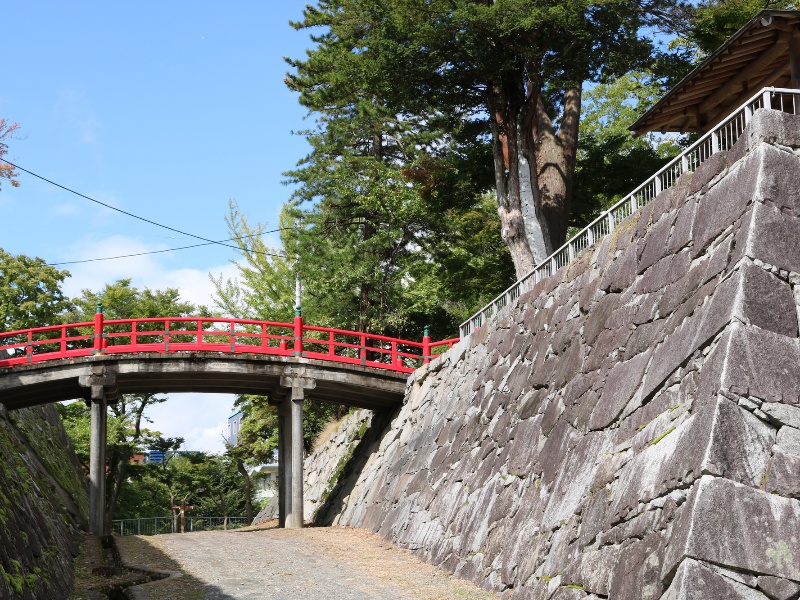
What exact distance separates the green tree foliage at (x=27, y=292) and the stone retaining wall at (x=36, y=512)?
8759 millimetres

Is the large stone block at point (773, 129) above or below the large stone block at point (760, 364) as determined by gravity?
above

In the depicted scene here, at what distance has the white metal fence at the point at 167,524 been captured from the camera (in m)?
40.0

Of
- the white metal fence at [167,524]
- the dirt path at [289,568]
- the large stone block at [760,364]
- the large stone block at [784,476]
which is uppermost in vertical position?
the large stone block at [760,364]

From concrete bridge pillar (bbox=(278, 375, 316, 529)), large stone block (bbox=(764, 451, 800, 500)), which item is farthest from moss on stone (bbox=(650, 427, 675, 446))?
concrete bridge pillar (bbox=(278, 375, 316, 529))

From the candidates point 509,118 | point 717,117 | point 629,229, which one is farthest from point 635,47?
point 629,229

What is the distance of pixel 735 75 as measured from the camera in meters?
16.1

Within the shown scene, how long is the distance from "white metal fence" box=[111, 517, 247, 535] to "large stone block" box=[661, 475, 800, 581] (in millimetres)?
32751

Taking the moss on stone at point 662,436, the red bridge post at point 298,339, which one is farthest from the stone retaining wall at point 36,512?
the red bridge post at point 298,339

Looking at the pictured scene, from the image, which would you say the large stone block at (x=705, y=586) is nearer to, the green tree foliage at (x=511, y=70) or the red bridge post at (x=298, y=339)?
the green tree foliage at (x=511, y=70)

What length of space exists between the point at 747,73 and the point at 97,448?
18097mm

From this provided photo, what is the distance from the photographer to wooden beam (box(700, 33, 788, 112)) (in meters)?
14.7

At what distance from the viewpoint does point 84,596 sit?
558 inches

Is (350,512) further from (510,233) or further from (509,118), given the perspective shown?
(509,118)

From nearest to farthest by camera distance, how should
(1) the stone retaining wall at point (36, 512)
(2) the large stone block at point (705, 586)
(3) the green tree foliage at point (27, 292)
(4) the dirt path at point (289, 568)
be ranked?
(2) the large stone block at point (705, 586) < (1) the stone retaining wall at point (36, 512) < (4) the dirt path at point (289, 568) < (3) the green tree foliage at point (27, 292)
